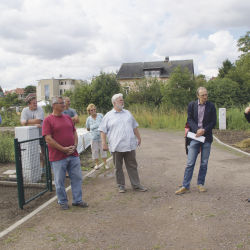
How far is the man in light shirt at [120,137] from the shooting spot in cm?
526

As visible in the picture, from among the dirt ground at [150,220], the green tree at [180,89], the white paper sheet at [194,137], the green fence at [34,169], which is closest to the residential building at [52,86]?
the green tree at [180,89]

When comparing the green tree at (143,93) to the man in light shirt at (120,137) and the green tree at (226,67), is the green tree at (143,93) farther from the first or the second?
the man in light shirt at (120,137)

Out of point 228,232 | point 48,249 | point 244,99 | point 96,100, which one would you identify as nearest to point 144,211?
point 228,232

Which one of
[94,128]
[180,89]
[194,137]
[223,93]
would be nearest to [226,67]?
[223,93]

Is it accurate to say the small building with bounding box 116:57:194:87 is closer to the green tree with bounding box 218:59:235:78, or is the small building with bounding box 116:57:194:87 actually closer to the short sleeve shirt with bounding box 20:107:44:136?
the green tree with bounding box 218:59:235:78

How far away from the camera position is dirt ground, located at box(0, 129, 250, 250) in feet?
11.0

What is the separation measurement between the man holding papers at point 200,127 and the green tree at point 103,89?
21269 mm

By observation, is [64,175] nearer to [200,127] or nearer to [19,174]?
[19,174]

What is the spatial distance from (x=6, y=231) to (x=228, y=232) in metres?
3.02

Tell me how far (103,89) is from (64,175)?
22.5 metres

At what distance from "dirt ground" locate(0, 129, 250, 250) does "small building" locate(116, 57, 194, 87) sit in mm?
51282

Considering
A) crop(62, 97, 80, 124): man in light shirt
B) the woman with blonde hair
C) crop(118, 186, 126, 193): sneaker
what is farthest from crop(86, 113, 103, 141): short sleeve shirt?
crop(118, 186, 126, 193): sneaker

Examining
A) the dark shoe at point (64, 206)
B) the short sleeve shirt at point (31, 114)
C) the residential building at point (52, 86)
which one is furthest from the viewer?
the residential building at point (52, 86)

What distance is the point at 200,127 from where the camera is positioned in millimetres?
5141
